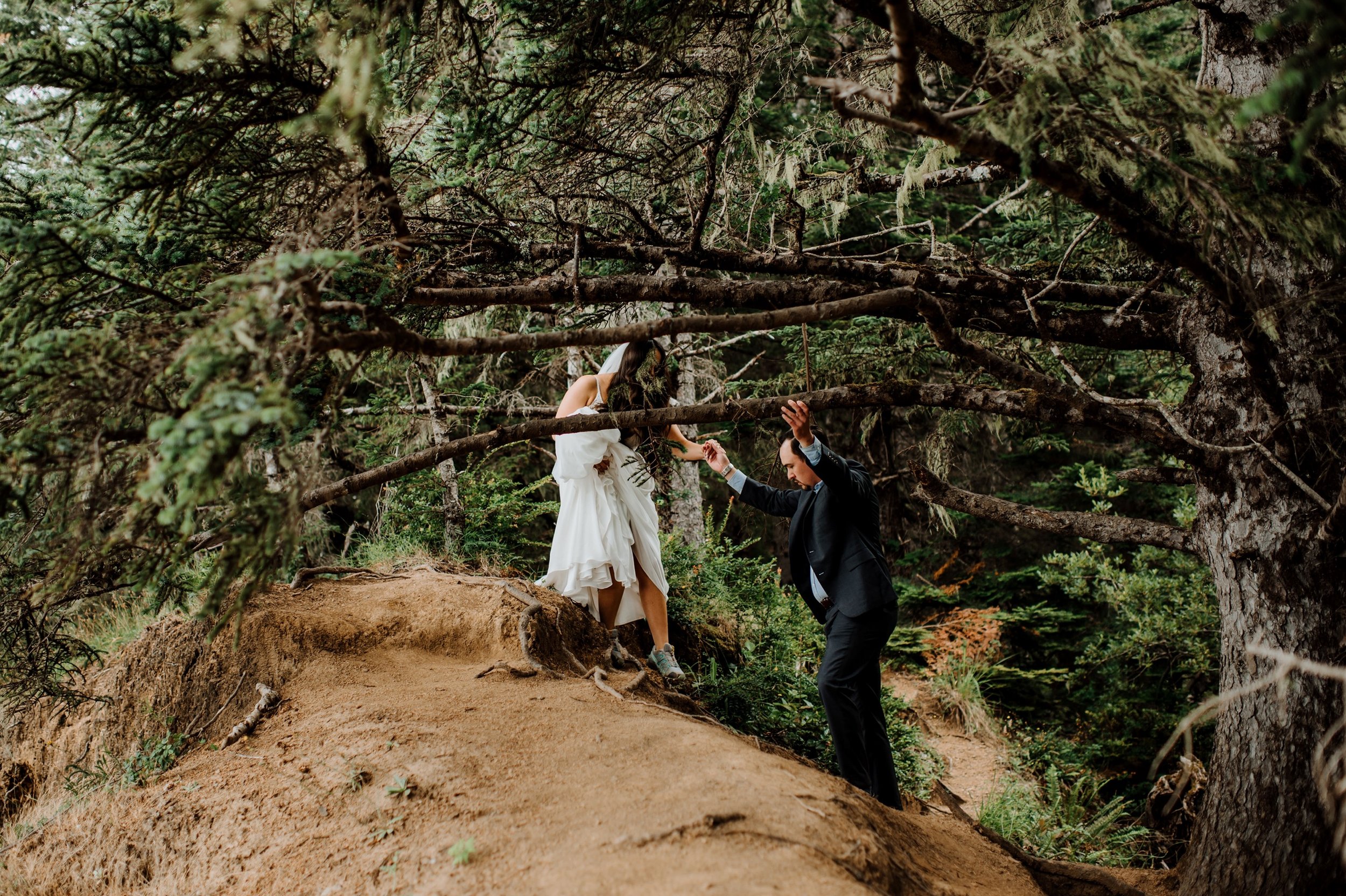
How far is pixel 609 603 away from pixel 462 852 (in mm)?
3035

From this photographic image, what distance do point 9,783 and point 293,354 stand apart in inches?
172

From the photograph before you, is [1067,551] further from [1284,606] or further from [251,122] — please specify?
[251,122]

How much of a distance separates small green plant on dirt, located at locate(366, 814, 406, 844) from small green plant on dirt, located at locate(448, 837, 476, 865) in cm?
40

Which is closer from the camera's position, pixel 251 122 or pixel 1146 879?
pixel 251 122

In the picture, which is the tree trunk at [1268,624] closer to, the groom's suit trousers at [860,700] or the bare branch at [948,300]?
the bare branch at [948,300]

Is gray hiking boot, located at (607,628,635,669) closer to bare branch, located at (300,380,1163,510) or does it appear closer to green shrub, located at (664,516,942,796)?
green shrub, located at (664,516,942,796)

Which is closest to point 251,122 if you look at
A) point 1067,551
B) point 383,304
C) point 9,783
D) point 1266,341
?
point 383,304

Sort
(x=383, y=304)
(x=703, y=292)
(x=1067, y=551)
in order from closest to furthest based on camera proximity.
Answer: (x=383, y=304)
(x=703, y=292)
(x=1067, y=551)

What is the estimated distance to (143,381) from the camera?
251cm

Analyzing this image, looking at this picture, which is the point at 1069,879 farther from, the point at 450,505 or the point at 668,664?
the point at 450,505

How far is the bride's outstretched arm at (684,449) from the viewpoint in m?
5.20

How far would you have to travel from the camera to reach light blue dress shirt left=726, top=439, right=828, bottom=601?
4.61 metres

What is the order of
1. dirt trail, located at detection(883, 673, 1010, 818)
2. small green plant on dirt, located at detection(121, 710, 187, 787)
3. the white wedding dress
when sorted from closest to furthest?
small green plant on dirt, located at detection(121, 710, 187, 787) → the white wedding dress → dirt trail, located at detection(883, 673, 1010, 818)

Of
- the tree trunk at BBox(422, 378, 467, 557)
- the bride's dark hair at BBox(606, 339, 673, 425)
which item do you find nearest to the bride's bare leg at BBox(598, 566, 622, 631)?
the bride's dark hair at BBox(606, 339, 673, 425)
